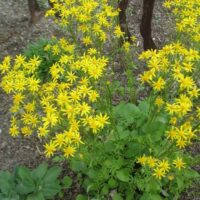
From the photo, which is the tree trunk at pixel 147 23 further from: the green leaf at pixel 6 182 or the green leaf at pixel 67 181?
the green leaf at pixel 6 182

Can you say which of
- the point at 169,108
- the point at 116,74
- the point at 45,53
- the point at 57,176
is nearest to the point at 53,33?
the point at 45,53

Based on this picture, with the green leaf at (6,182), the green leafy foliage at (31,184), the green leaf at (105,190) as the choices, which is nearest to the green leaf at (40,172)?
the green leafy foliage at (31,184)

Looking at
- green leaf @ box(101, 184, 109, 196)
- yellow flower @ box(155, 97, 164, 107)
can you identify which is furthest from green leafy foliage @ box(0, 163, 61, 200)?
yellow flower @ box(155, 97, 164, 107)

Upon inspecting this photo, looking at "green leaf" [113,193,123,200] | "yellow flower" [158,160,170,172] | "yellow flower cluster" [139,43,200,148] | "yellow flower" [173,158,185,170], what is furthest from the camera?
"green leaf" [113,193,123,200]

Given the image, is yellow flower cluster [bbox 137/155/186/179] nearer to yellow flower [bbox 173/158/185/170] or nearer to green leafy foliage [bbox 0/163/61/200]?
yellow flower [bbox 173/158/185/170]

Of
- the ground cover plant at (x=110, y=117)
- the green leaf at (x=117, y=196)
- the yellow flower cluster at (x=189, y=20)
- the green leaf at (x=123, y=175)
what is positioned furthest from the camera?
the green leaf at (x=117, y=196)

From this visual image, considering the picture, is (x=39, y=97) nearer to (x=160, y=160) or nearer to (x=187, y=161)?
(x=160, y=160)
